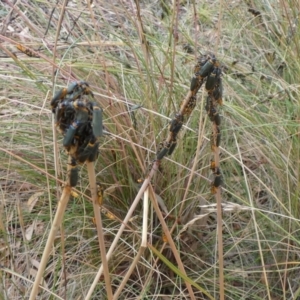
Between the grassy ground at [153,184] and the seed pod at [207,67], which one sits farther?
the grassy ground at [153,184]

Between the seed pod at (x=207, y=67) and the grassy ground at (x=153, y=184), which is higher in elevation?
the seed pod at (x=207, y=67)

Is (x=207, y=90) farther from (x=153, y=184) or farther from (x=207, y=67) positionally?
(x=153, y=184)

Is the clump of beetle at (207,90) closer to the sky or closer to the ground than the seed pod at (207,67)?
closer to the ground

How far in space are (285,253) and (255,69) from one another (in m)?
0.68

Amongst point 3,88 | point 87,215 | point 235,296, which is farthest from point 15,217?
point 235,296

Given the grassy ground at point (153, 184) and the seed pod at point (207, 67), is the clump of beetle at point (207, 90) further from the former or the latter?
the grassy ground at point (153, 184)

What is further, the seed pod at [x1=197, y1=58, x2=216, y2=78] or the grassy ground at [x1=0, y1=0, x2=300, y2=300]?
the grassy ground at [x1=0, y1=0, x2=300, y2=300]

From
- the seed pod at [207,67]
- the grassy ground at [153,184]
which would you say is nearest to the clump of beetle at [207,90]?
the seed pod at [207,67]

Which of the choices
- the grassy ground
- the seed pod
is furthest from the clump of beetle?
the grassy ground

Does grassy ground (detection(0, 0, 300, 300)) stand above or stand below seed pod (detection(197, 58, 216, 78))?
below

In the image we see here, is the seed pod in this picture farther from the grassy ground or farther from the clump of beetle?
the grassy ground

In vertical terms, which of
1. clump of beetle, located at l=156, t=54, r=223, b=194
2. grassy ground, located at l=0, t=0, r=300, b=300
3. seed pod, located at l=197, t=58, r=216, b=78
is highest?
seed pod, located at l=197, t=58, r=216, b=78

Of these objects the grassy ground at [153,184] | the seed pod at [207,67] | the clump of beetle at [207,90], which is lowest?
the grassy ground at [153,184]

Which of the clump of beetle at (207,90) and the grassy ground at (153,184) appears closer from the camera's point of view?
the clump of beetle at (207,90)
